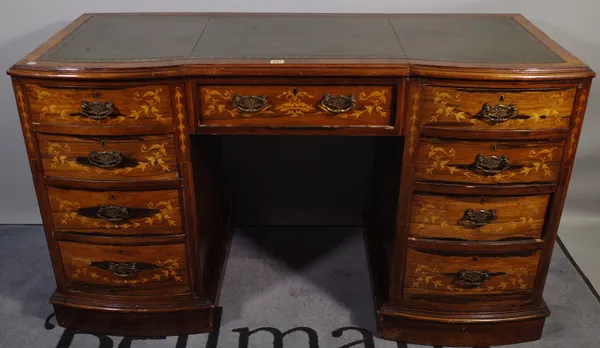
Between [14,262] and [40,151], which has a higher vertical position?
[40,151]

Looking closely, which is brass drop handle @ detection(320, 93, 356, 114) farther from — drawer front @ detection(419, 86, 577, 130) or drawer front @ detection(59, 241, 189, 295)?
drawer front @ detection(59, 241, 189, 295)

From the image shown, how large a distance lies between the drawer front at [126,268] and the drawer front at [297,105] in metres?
0.45

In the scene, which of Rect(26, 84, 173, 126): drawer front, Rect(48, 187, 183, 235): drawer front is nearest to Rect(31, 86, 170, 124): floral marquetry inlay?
Rect(26, 84, 173, 126): drawer front

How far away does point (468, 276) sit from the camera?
1.82 metres

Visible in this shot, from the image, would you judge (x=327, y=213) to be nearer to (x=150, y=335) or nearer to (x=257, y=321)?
(x=257, y=321)

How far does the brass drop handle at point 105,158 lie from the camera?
5.44 ft

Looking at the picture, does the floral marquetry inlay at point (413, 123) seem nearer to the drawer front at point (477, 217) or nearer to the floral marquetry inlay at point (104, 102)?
the drawer front at point (477, 217)

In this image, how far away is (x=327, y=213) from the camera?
245cm

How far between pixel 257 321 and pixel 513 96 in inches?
40.5

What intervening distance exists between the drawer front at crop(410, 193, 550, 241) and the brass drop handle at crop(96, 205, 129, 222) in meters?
0.80

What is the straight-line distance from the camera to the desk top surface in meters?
1.59

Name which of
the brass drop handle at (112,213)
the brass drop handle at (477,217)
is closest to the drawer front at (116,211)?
the brass drop handle at (112,213)

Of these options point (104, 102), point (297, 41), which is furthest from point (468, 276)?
point (104, 102)

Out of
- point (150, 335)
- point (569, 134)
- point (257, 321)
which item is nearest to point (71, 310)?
point (150, 335)
